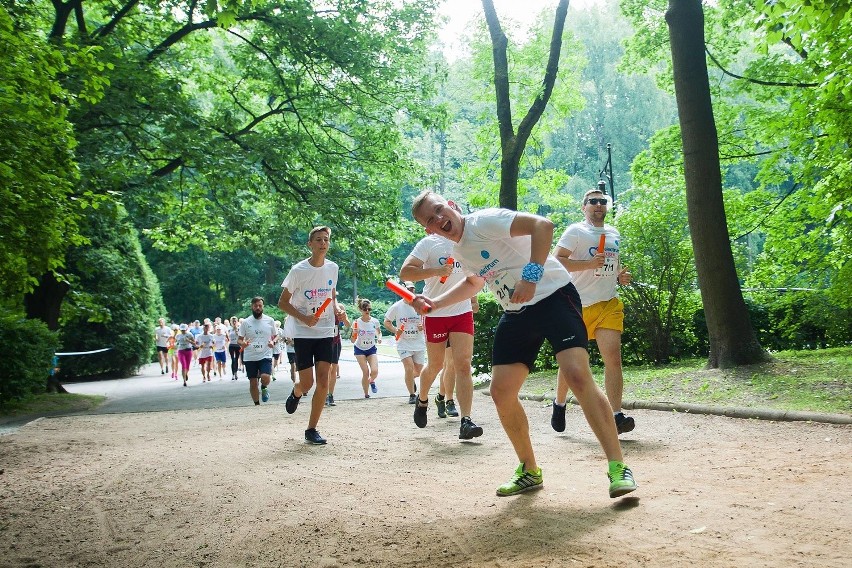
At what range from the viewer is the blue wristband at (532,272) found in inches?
183

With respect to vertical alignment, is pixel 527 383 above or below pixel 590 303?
below

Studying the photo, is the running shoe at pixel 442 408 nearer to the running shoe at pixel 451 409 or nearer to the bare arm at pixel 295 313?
the running shoe at pixel 451 409

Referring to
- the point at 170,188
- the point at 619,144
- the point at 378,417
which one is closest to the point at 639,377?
the point at 378,417

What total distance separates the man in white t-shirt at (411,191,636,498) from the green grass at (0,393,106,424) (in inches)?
439

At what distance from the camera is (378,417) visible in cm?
1130

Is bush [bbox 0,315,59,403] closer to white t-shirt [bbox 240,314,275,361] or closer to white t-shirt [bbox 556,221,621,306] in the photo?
white t-shirt [bbox 240,314,275,361]

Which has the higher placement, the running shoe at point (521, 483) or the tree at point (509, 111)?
the tree at point (509, 111)

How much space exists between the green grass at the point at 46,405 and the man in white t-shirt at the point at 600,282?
10344 mm

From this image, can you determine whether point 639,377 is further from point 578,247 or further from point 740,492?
point 740,492

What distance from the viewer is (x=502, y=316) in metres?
5.11

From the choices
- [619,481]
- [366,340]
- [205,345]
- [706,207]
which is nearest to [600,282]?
[619,481]

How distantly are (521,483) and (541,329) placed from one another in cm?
106

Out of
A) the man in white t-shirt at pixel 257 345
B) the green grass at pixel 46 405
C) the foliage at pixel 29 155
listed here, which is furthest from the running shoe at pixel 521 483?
the green grass at pixel 46 405

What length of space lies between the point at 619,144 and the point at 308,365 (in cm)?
5440
